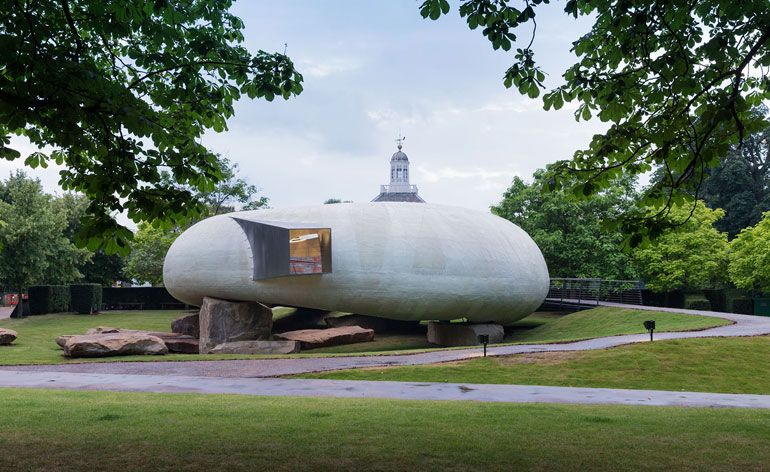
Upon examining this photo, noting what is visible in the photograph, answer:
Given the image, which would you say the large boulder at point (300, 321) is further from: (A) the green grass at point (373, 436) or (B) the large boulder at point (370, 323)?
(A) the green grass at point (373, 436)

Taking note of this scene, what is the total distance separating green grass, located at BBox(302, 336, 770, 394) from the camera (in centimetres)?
1474

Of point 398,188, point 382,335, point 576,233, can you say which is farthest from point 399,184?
point 382,335

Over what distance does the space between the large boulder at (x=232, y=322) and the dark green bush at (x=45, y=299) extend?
18312mm

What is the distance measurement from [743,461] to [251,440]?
4.80 meters

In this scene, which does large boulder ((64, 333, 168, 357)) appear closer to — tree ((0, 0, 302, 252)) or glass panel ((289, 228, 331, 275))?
glass panel ((289, 228, 331, 275))

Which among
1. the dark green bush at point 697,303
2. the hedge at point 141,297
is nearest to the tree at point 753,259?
the dark green bush at point 697,303

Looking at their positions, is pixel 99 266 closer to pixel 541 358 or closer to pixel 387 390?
pixel 541 358

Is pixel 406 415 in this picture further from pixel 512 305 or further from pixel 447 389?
pixel 512 305

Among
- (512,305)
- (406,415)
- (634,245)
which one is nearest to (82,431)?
(406,415)

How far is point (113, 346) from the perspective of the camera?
71.2ft

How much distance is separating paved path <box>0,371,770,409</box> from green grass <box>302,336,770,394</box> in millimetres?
1361

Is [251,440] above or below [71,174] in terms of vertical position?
below

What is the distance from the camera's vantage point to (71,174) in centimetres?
847

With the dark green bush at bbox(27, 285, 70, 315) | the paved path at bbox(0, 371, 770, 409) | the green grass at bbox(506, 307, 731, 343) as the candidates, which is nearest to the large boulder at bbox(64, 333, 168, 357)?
the paved path at bbox(0, 371, 770, 409)
